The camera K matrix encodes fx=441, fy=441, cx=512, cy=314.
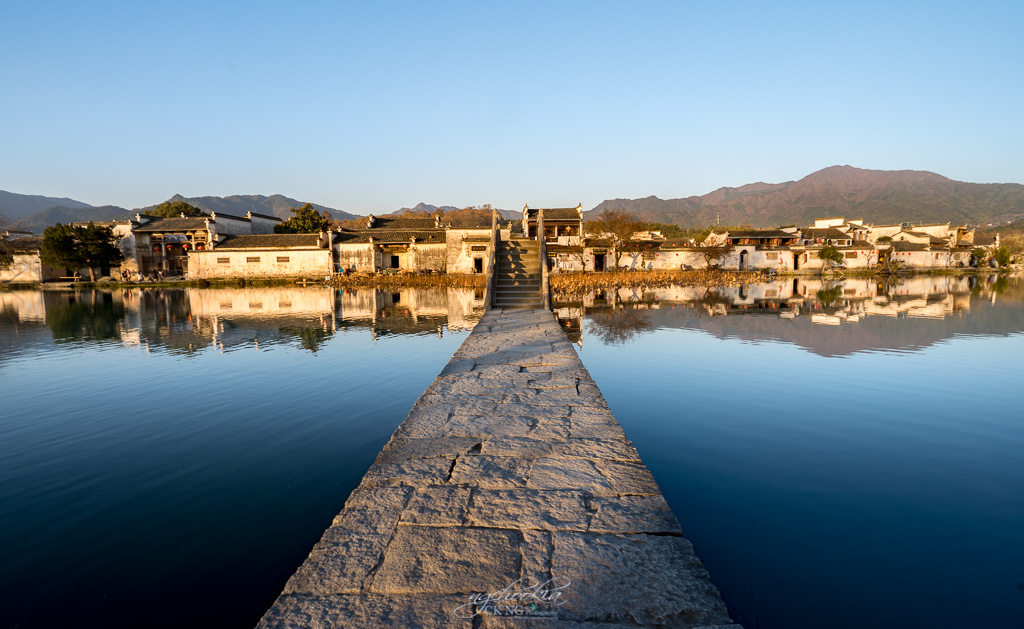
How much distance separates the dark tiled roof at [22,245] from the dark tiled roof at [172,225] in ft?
30.6

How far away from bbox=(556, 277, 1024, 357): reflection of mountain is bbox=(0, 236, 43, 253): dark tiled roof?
55.1 meters

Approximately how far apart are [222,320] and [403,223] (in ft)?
108

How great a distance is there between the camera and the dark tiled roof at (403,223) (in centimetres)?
4769

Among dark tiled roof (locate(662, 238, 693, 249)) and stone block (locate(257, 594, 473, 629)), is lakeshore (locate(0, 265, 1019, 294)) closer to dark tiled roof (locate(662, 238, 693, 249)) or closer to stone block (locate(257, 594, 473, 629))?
dark tiled roof (locate(662, 238, 693, 249))

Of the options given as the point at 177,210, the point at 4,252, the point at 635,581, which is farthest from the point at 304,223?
the point at 635,581

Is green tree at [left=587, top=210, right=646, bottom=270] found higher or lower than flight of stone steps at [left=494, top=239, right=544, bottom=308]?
higher

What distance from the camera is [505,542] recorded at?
8.52 feet

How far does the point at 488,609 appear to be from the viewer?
2.10 metres

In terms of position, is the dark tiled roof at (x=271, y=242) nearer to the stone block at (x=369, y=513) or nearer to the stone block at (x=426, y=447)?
the stone block at (x=426, y=447)

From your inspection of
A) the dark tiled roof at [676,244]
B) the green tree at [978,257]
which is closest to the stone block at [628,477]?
the dark tiled roof at [676,244]

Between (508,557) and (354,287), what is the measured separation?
33.6 meters

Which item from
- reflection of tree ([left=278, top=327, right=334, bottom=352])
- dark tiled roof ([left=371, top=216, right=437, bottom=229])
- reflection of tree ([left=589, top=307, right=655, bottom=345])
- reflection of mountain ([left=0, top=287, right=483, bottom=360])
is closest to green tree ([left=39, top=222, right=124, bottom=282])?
reflection of mountain ([left=0, top=287, right=483, bottom=360])

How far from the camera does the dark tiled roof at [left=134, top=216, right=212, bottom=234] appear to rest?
44719 millimetres

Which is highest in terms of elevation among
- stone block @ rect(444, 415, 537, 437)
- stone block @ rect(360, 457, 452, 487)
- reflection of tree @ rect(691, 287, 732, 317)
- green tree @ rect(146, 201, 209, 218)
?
green tree @ rect(146, 201, 209, 218)
